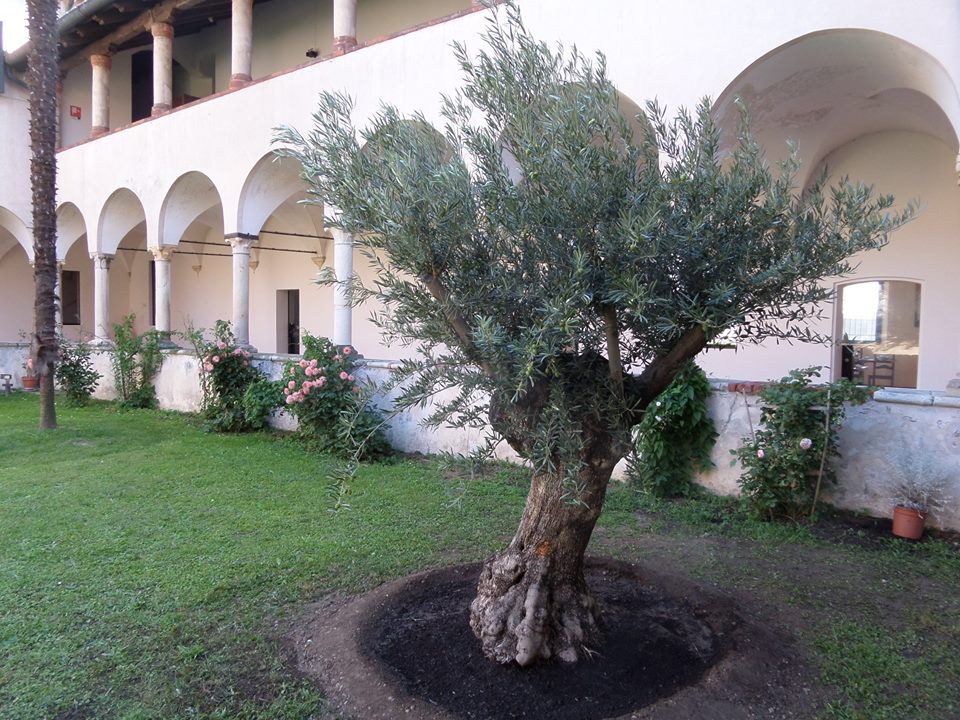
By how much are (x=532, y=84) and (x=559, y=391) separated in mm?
1373

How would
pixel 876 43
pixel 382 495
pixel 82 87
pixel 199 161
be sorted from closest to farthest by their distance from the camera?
pixel 876 43 < pixel 382 495 < pixel 199 161 < pixel 82 87

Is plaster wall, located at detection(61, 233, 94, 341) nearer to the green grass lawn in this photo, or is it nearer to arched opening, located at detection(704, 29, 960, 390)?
the green grass lawn

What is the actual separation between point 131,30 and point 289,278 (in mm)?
5693

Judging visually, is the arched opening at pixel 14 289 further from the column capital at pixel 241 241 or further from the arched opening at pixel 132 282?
the column capital at pixel 241 241

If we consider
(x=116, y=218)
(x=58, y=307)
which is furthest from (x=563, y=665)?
(x=116, y=218)

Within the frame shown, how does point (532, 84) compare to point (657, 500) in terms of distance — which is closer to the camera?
point (532, 84)

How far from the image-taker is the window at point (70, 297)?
1902cm

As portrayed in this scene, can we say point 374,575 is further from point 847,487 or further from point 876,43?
point 876,43

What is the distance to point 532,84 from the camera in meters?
3.13

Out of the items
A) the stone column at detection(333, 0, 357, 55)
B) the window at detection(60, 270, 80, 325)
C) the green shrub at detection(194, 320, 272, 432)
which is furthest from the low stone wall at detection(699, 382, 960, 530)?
the window at detection(60, 270, 80, 325)

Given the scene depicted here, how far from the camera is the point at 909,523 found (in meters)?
5.17

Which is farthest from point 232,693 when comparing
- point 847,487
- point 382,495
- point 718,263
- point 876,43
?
point 876,43

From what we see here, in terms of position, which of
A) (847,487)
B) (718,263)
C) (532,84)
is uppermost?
(532,84)

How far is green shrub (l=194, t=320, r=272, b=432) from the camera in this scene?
1013cm
